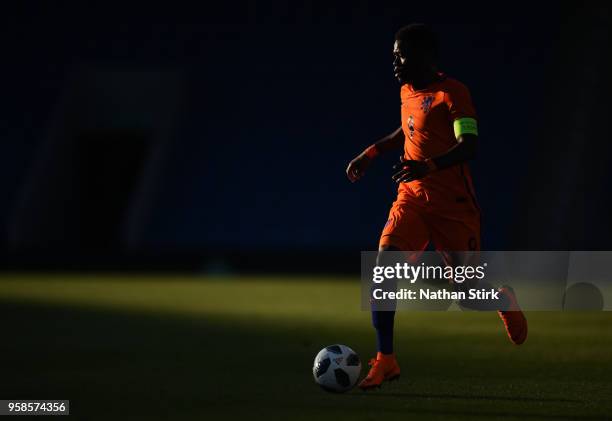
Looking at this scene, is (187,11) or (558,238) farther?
(187,11)

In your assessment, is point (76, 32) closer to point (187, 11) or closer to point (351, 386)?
point (187, 11)

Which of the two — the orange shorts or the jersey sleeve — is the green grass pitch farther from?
the jersey sleeve

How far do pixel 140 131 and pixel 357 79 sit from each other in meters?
5.73

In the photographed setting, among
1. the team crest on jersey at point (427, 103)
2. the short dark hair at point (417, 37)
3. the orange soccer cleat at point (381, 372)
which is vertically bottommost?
the orange soccer cleat at point (381, 372)

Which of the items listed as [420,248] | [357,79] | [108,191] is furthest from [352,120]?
[420,248]

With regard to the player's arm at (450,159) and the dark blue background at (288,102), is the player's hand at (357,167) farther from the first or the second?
the dark blue background at (288,102)

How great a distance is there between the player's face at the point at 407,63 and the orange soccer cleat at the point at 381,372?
1.87 meters

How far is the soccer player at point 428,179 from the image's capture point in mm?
7816

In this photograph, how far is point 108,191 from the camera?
3045 cm

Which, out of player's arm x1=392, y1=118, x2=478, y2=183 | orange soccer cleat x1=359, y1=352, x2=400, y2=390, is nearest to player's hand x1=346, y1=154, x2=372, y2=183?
player's arm x1=392, y1=118, x2=478, y2=183

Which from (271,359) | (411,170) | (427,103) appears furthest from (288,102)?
(411,170)

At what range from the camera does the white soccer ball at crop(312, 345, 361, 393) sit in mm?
7504

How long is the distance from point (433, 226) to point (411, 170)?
734 millimetres

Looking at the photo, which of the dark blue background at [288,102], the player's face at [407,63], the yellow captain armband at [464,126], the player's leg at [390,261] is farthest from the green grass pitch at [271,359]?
the dark blue background at [288,102]
